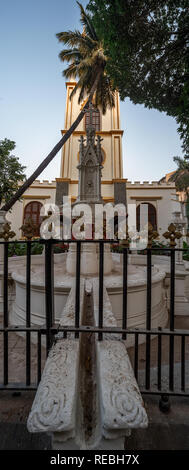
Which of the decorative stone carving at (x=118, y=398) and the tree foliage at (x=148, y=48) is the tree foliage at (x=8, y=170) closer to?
the tree foliage at (x=148, y=48)

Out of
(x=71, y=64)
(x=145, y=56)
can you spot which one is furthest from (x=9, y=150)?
(x=145, y=56)

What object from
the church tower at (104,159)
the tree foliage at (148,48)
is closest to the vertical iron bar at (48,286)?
the tree foliage at (148,48)

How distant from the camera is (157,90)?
663cm

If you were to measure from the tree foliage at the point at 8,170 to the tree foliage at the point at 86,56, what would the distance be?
6.03m

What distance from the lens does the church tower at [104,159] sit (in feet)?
48.3

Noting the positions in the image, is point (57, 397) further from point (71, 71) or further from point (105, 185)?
point (71, 71)

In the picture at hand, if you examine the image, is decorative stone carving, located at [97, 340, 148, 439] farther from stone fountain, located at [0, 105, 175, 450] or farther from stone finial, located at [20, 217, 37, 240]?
stone finial, located at [20, 217, 37, 240]

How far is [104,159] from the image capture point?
15.4m

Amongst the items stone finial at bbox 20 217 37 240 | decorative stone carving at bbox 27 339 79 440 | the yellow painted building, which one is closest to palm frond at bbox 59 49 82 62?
the yellow painted building

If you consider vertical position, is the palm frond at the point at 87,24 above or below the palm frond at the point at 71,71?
above

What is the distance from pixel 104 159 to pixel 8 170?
7460 millimetres

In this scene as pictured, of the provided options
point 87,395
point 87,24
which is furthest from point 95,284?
point 87,24
